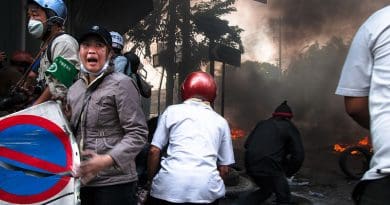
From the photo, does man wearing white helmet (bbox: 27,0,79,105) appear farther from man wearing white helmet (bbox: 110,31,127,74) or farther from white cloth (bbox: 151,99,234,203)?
man wearing white helmet (bbox: 110,31,127,74)

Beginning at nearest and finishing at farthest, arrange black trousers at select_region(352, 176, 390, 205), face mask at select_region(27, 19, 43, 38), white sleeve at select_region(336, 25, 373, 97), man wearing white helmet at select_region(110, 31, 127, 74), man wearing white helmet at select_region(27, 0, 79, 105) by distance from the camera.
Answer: black trousers at select_region(352, 176, 390, 205), white sleeve at select_region(336, 25, 373, 97), man wearing white helmet at select_region(27, 0, 79, 105), face mask at select_region(27, 19, 43, 38), man wearing white helmet at select_region(110, 31, 127, 74)

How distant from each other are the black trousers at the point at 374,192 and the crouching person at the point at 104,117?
1.16 meters

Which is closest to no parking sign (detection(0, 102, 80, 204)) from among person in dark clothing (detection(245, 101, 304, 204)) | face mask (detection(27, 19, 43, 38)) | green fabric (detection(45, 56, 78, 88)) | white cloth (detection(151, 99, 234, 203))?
green fabric (detection(45, 56, 78, 88))

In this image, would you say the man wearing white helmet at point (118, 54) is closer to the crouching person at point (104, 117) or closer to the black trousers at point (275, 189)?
the crouching person at point (104, 117)

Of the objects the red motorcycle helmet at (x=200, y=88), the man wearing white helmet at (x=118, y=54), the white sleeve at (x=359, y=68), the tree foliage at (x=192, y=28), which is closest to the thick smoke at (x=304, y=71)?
the tree foliage at (x=192, y=28)

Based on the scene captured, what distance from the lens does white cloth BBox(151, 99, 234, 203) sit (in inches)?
122

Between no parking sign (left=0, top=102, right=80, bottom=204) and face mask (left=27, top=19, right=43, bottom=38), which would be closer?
no parking sign (left=0, top=102, right=80, bottom=204)

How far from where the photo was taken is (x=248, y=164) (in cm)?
650

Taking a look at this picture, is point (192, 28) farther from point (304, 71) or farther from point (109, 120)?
point (109, 120)

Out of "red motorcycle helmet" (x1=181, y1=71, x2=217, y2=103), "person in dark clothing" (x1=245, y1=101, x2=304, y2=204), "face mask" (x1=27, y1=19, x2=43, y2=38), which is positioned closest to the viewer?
"face mask" (x1=27, y1=19, x2=43, y2=38)

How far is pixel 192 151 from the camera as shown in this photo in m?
3.16

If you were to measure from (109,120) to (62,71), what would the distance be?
13.9 inches

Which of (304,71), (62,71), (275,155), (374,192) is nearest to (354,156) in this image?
(275,155)

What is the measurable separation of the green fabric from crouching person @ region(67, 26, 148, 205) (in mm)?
108
